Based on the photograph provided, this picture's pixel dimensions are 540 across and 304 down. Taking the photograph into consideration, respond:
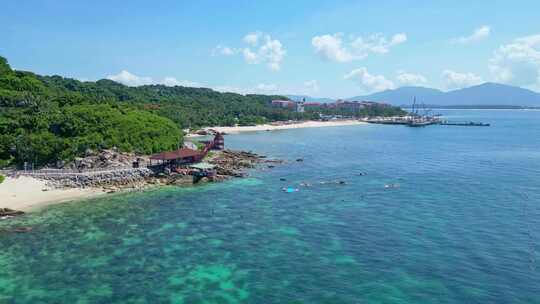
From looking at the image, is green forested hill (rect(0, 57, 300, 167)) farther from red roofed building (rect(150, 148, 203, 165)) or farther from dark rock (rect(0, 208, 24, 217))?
dark rock (rect(0, 208, 24, 217))

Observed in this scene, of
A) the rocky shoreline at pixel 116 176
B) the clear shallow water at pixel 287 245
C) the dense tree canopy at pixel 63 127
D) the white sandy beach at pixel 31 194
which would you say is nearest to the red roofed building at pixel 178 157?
the rocky shoreline at pixel 116 176

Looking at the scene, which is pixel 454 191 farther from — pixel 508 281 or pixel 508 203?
pixel 508 281

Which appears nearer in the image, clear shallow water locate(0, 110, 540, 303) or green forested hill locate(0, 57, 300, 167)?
clear shallow water locate(0, 110, 540, 303)

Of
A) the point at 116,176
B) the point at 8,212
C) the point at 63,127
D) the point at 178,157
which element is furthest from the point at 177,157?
the point at 8,212

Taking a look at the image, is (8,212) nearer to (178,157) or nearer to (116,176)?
(116,176)

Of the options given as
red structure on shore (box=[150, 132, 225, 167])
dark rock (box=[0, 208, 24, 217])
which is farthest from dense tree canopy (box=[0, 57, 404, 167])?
dark rock (box=[0, 208, 24, 217])

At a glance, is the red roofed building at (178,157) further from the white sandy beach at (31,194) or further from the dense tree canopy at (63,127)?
the white sandy beach at (31,194)
